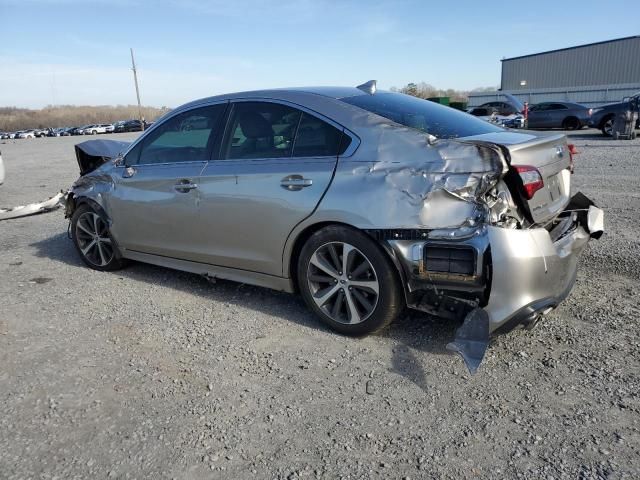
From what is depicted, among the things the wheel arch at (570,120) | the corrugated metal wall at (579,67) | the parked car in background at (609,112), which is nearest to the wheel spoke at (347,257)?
the parked car in background at (609,112)

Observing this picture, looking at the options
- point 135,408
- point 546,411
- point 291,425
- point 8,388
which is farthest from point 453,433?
point 8,388

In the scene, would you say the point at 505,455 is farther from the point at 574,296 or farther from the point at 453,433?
the point at 574,296

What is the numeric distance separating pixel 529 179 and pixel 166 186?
2880 mm

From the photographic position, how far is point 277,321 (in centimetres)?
402

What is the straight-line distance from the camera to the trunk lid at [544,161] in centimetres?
332

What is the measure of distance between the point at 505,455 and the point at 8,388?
9.28 feet

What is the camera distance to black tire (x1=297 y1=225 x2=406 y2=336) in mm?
3359

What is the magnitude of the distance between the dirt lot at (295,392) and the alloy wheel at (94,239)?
0.74 metres

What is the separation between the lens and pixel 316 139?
3717 millimetres

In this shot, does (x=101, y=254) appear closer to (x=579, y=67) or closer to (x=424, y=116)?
(x=424, y=116)

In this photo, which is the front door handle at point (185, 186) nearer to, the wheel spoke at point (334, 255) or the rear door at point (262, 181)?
the rear door at point (262, 181)

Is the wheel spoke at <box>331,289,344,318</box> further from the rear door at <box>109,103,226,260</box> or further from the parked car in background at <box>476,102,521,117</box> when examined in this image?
the parked car in background at <box>476,102,521,117</box>

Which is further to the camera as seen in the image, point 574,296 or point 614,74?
point 614,74

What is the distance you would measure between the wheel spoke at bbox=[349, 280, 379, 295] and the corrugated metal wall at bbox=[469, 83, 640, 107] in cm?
3414
